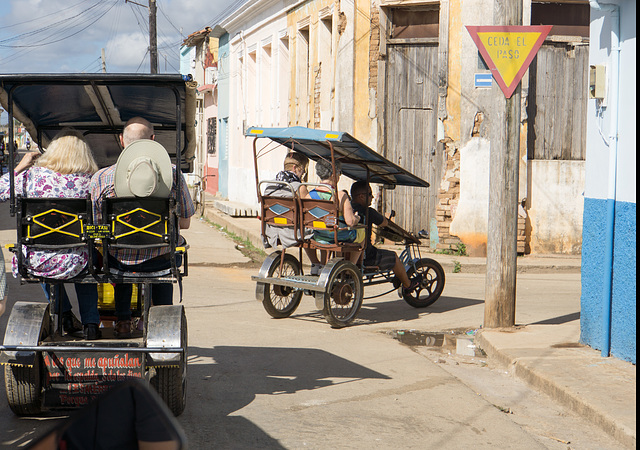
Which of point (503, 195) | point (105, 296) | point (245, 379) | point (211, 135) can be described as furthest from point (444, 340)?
point (211, 135)

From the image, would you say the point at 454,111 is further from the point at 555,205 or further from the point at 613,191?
the point at 613,191

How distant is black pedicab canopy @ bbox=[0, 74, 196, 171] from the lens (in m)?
5.08

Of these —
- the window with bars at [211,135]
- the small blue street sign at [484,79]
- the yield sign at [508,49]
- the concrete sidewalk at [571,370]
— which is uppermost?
the window with bars at [211,135]

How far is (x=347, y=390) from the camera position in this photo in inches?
234

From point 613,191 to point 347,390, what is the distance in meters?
2.66

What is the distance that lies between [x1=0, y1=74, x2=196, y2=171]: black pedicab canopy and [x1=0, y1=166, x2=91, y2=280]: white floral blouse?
1.76 ft

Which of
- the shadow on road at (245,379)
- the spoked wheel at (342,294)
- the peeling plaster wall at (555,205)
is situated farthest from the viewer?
the peeling plaster wall at (555,205)

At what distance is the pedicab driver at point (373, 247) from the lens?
891 cm

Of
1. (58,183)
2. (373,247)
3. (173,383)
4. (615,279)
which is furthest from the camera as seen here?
(373,247)

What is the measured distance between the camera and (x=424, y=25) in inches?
579

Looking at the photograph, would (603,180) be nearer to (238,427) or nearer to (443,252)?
(238,427)

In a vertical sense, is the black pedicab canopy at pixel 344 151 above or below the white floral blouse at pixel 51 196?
above

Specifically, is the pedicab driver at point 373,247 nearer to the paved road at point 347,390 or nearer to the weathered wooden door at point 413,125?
the paved road at point 347,390

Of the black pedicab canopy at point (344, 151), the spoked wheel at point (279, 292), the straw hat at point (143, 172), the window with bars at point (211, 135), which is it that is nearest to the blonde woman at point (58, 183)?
the straw hat at point (143, 172)
